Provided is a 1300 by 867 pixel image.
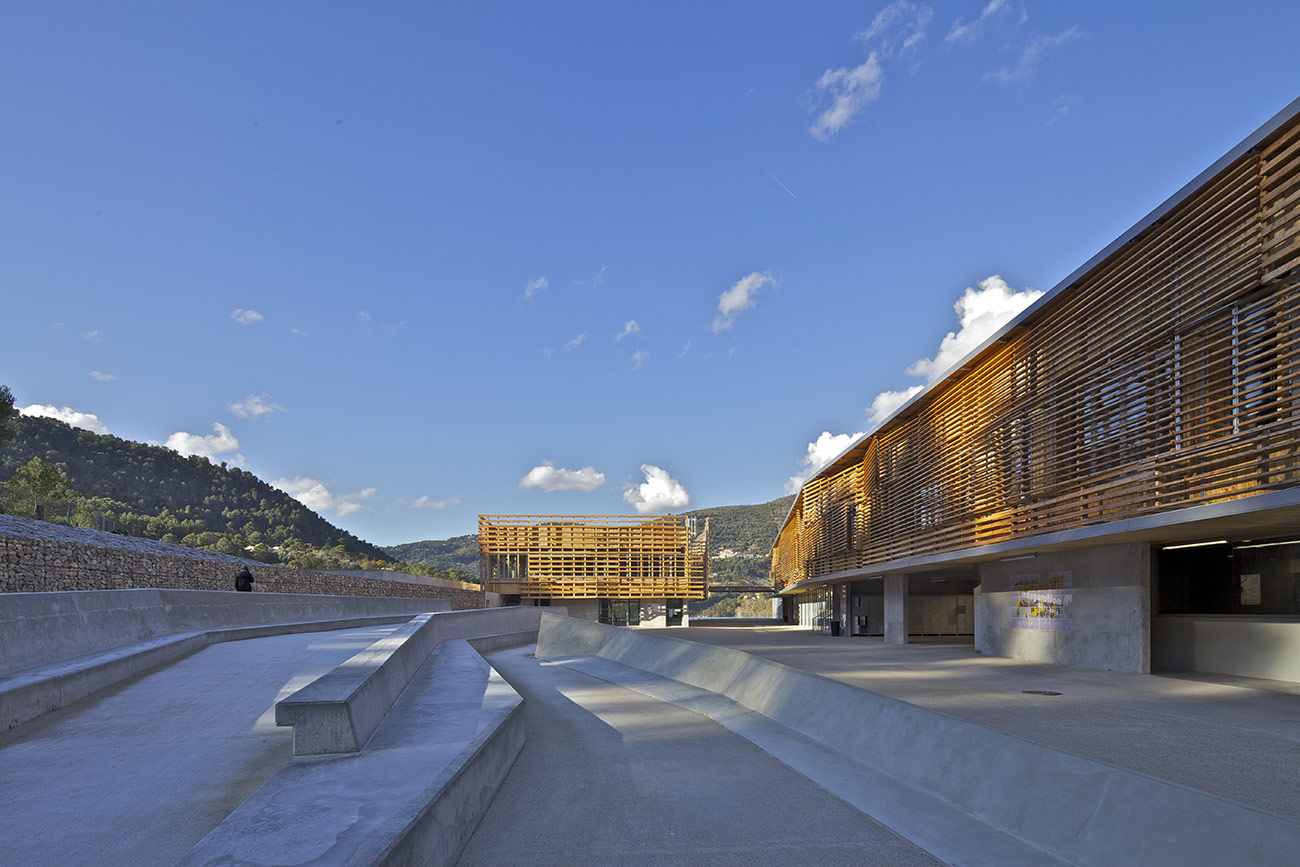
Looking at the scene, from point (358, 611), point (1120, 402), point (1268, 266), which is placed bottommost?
point (358, 611)

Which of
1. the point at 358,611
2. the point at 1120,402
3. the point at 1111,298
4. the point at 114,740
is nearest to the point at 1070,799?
the point at 114,740

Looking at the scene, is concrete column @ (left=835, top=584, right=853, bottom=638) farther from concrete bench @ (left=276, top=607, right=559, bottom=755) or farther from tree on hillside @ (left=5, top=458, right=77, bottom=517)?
tree on hillside @ (left=5, top=458, right=77, bottom=517)

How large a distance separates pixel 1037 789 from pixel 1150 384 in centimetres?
946

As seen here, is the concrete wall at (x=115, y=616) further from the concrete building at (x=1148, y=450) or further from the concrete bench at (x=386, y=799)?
the concrete building at (x=1148, y=450)

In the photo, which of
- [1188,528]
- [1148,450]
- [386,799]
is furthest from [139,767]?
[1148,450]

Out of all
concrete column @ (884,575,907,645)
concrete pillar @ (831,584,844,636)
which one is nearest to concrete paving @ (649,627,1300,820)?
concrete column @ (884,575,907,645)

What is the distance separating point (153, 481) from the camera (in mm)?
87062

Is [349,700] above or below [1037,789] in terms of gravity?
above

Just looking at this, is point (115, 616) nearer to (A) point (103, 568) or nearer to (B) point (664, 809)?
(A) point (103, 568)

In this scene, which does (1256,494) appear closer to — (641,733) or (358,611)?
(641,733)

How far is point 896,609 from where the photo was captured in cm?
2850

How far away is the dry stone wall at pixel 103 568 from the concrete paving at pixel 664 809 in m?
10.6

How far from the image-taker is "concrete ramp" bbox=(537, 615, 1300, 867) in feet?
14.9

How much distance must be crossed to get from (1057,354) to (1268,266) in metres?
5.87
